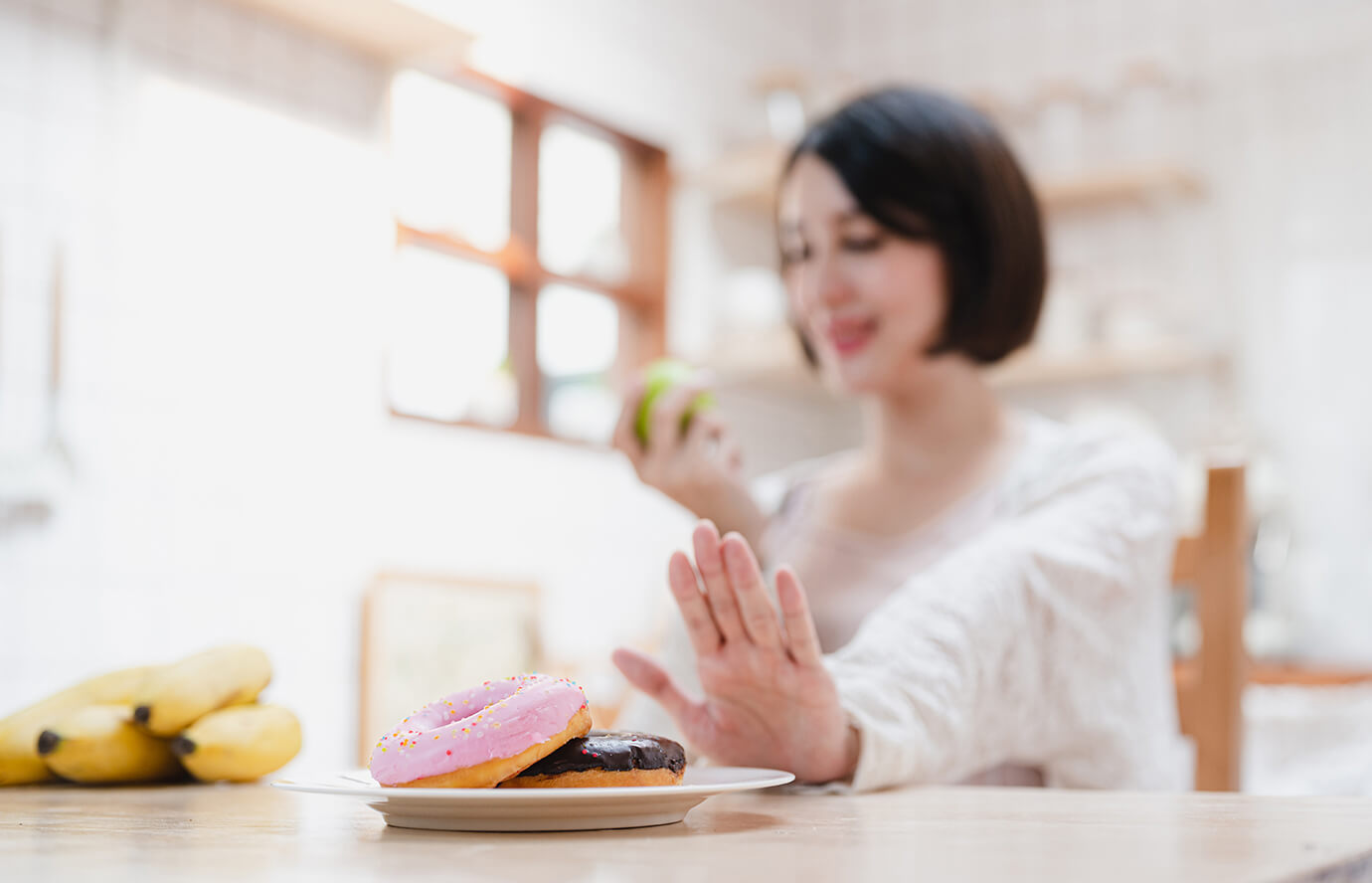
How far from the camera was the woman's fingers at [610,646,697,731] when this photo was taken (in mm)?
896

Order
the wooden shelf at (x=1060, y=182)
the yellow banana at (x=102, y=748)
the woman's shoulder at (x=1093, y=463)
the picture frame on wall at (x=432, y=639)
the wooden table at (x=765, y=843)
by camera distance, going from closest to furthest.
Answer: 1. the wooden table at (x=765, y=843)
2. the yellow banana at (x=102, y=748)
3. the woman's shoulder at (x=1093, y=463)
4. the picture frame on wall at (x=432, y=639)
5. the wooden shelf at (x=1060, y=182)

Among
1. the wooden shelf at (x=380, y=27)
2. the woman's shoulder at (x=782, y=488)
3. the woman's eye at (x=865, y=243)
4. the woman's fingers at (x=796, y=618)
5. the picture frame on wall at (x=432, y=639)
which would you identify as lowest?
the picture frame on wall at (x=432, y=639)

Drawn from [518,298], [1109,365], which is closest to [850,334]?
[518,298]

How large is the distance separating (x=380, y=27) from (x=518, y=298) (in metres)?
0.88

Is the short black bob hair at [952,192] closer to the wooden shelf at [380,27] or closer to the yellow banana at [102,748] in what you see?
the yellow banana at [102,748]

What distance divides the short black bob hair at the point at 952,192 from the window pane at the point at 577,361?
6.89 feet

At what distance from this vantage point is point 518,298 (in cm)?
350

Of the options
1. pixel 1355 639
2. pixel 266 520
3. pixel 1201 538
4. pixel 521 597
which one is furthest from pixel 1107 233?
pixel 1201 538

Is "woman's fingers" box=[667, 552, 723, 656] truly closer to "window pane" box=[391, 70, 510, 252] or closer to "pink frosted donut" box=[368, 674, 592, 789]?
"pink frosted donut" box=[368, 674, 592, 789]

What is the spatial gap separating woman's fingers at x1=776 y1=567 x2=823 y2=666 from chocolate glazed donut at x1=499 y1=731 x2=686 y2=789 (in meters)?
0.15

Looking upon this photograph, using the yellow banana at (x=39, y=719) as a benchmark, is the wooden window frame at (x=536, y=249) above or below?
above

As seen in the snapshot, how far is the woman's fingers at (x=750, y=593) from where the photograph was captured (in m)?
0.77

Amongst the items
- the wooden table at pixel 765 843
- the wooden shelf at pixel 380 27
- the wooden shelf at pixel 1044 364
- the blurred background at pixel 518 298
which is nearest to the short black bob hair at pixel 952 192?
the blurred background at pixel 518 298

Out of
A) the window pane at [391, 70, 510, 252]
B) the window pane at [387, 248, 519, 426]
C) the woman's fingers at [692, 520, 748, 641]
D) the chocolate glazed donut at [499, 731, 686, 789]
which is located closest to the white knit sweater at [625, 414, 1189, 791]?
the woman's fingers at [692, 520, 748, 641]
